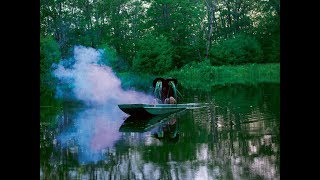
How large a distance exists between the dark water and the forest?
16.1 metres

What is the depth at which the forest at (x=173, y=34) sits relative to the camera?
2784cm

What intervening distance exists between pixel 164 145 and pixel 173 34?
22.7m

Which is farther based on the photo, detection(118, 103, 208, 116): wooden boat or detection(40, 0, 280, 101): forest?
detection(40, 0, 280, 101): forest

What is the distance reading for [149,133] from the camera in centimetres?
837

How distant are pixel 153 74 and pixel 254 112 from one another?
56.9 feet

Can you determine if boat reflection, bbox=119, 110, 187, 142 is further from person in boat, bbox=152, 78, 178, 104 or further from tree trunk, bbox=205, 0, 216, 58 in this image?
tree trunk, bbox=205, 0, 216, 58

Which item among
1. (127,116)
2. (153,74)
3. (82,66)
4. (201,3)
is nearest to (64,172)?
(127,116)

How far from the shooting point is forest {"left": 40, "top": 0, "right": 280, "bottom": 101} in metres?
27.8

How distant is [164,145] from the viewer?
7.12m

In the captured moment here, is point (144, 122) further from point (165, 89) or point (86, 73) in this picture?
point (86, 73)

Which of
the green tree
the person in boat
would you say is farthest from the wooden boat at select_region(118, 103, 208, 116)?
the green tree

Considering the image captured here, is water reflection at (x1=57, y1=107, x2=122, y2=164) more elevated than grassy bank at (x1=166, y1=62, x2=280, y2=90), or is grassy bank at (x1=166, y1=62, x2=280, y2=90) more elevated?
grassy bank at (x1=166, y1=62, x2=280, y2=90)

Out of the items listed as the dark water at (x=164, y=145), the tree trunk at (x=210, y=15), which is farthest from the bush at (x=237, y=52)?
the dark water at (x=164, y=145)
